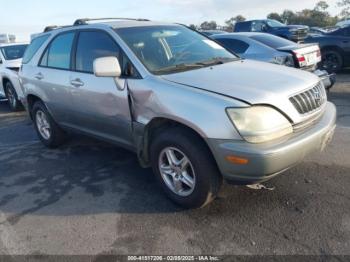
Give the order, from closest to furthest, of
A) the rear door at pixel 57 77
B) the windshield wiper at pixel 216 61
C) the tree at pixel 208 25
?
the windshield wiper at pixel 216 61 < the rear door at pixel 57 77 < the tree at pixel 208 25

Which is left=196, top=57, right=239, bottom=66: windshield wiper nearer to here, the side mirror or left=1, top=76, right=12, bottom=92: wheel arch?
the side mirror

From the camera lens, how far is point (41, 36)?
18.9ft

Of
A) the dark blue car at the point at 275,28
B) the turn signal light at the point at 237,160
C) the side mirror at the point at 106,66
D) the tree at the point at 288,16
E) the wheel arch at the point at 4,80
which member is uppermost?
the side mirror at the point at 106,66

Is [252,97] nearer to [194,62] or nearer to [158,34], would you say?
[194,62]

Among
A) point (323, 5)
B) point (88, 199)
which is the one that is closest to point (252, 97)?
point (88, 199)

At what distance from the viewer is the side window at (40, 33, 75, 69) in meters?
4.75

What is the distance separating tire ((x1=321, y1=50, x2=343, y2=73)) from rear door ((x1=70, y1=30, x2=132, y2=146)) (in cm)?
834

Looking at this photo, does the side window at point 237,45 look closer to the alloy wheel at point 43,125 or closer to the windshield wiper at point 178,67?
the alloy wheel at point 43,125

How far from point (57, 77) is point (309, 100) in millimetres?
3165

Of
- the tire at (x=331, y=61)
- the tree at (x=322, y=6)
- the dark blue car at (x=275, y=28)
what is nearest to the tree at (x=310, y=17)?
the tree at (x=322, y=6)

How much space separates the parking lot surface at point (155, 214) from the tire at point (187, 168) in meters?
0.16

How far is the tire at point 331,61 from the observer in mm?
10625

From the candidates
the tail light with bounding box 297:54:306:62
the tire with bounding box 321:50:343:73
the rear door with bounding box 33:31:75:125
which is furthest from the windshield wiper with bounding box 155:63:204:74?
the tire with bounding box 321:50:343:73

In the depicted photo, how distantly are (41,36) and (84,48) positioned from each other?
1674mm
